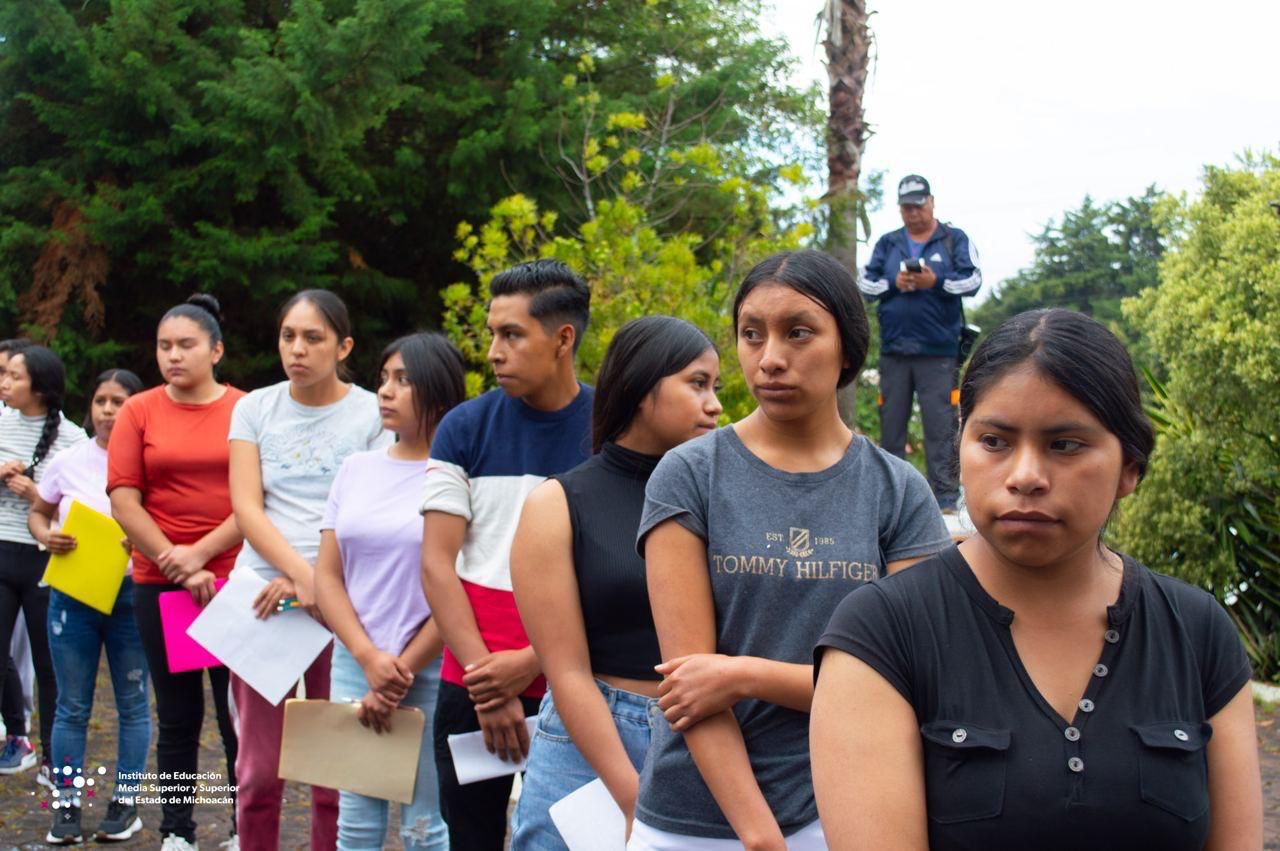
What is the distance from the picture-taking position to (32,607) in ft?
23.1

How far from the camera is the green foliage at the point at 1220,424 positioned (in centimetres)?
830

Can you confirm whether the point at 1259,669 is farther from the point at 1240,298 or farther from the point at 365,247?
the point at 365,247

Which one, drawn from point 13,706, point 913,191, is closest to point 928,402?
point 913,191

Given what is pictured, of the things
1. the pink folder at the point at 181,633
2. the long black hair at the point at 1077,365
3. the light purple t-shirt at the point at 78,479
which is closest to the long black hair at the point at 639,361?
the long black hair at the point at 1077,365

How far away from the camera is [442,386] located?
182 inches

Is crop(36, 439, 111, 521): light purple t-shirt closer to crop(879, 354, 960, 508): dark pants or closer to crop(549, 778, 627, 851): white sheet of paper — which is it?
crop(549, 778, 627, 851): white sheet of paper

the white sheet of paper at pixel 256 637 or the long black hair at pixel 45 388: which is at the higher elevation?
the long black hair at pixel 45 388

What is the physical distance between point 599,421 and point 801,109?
12744 mm

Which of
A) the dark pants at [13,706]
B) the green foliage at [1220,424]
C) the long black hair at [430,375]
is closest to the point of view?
the long black hair at [430,375]

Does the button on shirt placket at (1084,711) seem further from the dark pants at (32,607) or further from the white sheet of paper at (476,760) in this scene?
the dark pants at (32,607)

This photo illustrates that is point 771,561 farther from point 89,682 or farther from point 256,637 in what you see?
point 89,682

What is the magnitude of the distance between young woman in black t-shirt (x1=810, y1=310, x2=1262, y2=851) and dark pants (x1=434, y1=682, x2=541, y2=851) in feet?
6.81

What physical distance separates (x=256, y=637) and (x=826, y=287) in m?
3.12

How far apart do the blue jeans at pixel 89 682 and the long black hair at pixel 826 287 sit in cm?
446
